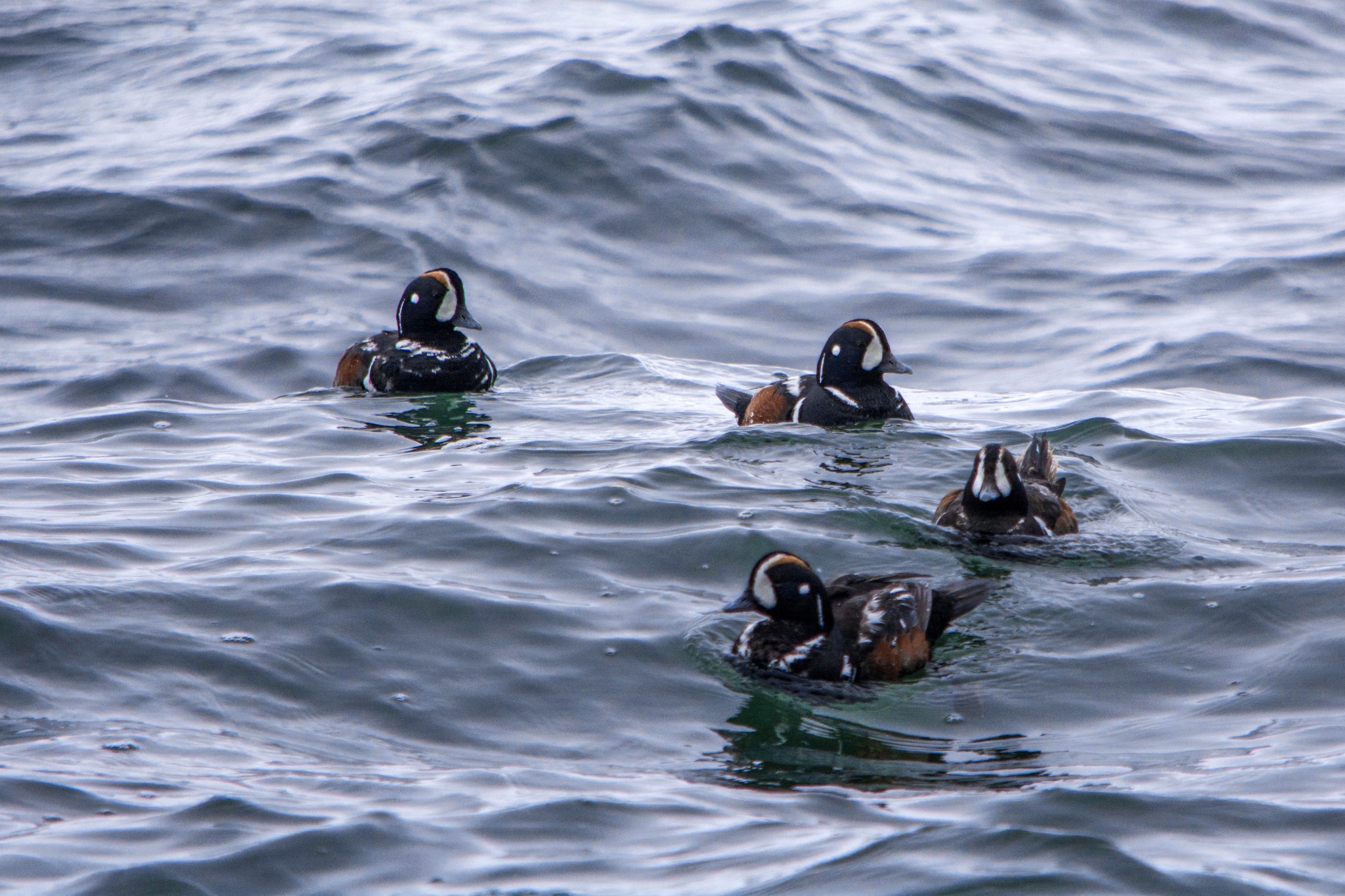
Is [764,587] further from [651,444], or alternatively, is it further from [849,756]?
[651,444]

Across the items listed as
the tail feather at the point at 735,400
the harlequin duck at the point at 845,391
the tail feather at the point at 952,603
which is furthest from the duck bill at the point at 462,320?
the tail feather at the point at 952,603

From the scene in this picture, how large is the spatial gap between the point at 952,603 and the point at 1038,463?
229cm

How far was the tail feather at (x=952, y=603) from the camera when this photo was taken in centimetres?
746

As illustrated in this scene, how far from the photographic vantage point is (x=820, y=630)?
724 centimetres

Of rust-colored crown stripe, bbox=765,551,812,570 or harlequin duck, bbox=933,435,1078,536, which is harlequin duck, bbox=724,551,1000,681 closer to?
rust-colored crown stripe, bbox=765,551,812,570

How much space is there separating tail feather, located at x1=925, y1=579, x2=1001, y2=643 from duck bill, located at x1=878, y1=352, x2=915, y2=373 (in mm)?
3816

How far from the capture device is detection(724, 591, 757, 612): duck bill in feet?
23.6

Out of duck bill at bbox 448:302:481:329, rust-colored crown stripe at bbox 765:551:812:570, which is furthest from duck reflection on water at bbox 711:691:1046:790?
duck bill at bbox 448:302:481:329

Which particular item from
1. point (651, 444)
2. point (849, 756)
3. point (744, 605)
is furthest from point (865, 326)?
point (849, 756)

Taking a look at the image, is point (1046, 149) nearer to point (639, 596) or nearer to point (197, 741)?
point (639, 596)

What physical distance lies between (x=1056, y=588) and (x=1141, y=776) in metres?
2.24

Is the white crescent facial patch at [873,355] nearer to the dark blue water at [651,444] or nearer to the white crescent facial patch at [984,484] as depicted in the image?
the dark blue water at [651,444]

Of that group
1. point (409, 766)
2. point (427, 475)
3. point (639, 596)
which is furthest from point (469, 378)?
point (409, 766)

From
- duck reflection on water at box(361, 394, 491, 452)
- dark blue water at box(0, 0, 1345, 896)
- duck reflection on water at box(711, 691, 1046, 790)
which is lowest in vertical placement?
duck reflection on water at box(711, 691, 1046, 790)
